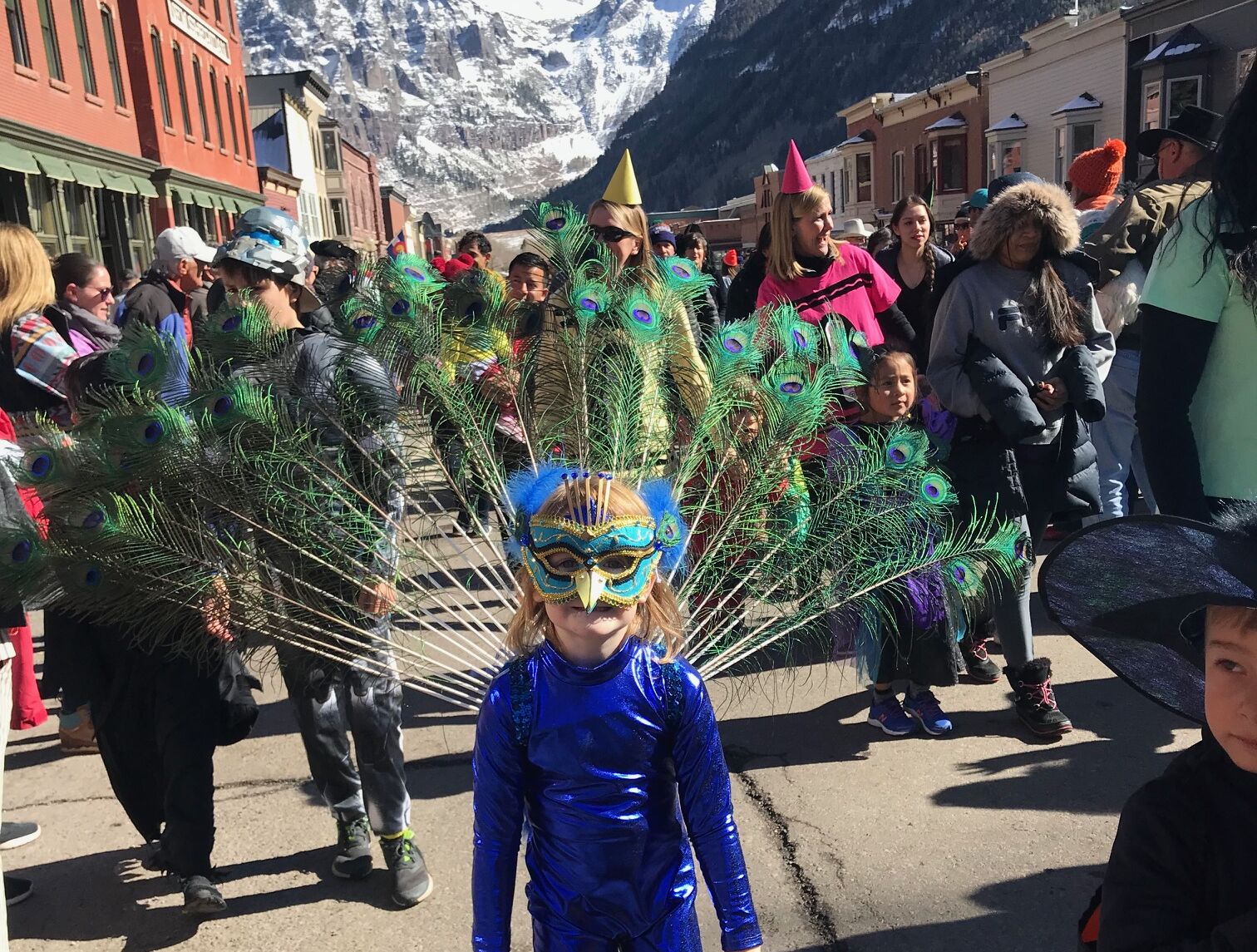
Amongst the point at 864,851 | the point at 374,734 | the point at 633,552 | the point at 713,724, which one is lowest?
the point at 864,851

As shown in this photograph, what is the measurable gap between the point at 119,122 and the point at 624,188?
20.4 meters

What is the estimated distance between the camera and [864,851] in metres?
3.42

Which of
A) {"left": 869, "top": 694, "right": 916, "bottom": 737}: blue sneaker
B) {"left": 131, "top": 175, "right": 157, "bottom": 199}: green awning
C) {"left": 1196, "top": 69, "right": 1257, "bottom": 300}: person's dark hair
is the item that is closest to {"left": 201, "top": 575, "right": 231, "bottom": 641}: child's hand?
{"left": 1196, "top": 69, "right": 1257, "bottom": 300}: person's dark hair

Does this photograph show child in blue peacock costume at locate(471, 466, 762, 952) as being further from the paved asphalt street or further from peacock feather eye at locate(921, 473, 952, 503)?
peacock feather eye at locate(921, 473, 952, 503)

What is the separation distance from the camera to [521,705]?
6.92 ft

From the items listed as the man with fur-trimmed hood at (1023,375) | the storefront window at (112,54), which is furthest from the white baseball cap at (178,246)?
the storefront window at (112,54)

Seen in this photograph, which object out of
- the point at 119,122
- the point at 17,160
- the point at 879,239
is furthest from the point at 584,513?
the point at 119,122

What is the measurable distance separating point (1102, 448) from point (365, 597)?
4.47 metres

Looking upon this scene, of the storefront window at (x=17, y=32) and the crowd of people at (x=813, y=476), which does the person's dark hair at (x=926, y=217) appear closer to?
the crowd of people at (x=813, y=476)

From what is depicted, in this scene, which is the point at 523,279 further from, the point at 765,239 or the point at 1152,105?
the point at 1152,105

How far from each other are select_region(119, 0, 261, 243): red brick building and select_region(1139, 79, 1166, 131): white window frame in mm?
20726

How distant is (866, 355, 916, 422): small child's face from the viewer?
4090 millimetres

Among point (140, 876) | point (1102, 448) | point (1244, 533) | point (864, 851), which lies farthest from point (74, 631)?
point (1102, 448)

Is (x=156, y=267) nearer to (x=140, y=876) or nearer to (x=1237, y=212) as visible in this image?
(x=140, y=876)
